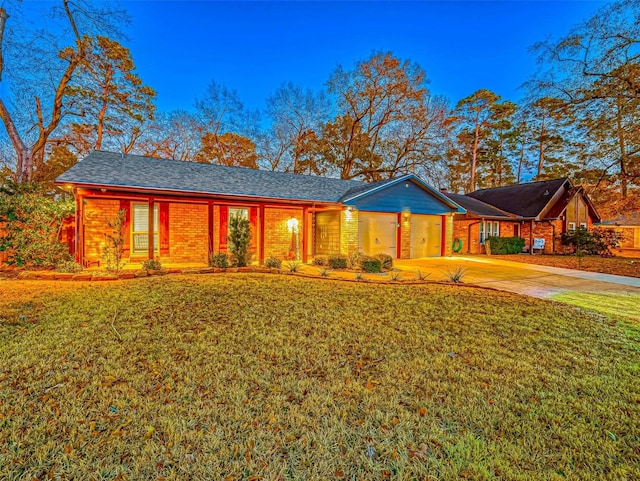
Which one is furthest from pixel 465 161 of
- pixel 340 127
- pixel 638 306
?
pixel 638 306

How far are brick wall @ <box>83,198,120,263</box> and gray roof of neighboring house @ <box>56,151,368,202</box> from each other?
48.9 inches

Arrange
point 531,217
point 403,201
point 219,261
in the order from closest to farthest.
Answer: point 219,261
point 403,201
point 531,217

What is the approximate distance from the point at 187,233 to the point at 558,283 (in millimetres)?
12901

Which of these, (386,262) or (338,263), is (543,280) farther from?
(338,263)

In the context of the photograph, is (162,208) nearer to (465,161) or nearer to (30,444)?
(30,444)

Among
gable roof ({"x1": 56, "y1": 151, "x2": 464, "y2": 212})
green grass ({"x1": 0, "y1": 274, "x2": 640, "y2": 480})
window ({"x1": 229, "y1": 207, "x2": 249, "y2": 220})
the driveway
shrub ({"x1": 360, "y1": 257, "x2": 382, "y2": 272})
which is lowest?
green grass ({"x1": 0, "y1": 274, "x2": 640, "y2": 480})

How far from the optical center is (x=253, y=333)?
15.2ft

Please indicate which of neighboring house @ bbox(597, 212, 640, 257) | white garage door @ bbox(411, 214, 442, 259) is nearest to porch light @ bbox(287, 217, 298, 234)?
white garage door @ bbox(411, 214, 442, 259)

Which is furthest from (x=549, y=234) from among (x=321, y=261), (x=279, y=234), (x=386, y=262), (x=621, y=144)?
(x=279, y=234)

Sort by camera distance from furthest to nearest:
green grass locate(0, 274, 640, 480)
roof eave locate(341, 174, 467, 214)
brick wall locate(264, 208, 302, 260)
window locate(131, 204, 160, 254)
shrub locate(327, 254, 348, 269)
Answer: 1. brick wall locate(264, 208, 302, 260)
2. roof eave locate(341, 174, 467, 214)
3. window locate(131, 204, 160, 254)
4. shrub locate(327, 254, 348, 269)
5. green grass locate(0, 274, 640, 480)

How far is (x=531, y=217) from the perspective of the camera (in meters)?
19.1

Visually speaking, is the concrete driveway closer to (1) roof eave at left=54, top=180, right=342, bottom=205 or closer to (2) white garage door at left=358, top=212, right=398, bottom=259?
(2) white garage door at left=358, top=212, right=398, bottom=259

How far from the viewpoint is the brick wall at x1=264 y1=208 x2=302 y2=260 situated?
542 inches

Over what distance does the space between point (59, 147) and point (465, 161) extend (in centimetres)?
3563
